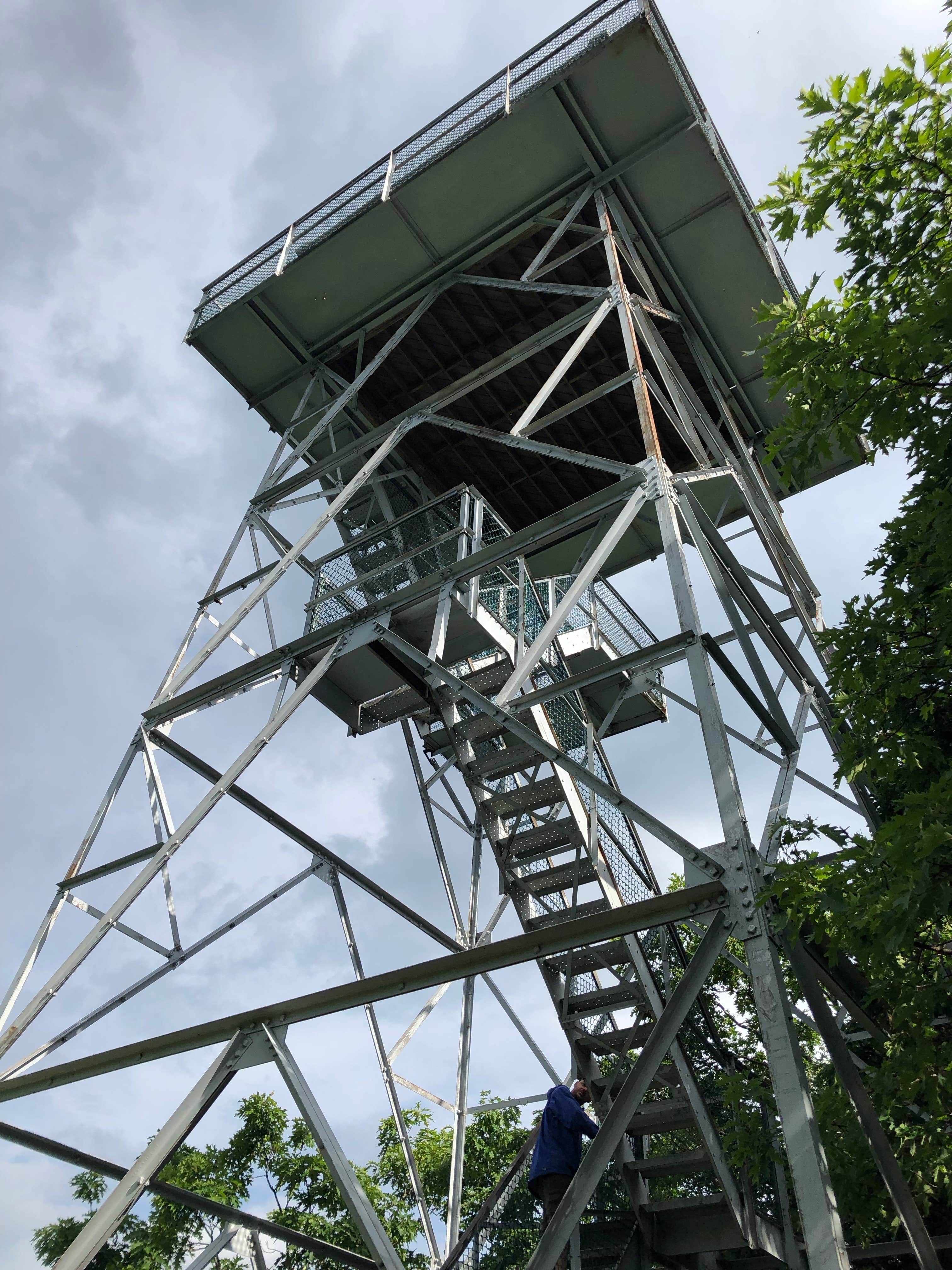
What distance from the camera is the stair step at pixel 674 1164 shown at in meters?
8.45

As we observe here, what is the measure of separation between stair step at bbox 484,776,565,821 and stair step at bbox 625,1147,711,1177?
3400 millimetres

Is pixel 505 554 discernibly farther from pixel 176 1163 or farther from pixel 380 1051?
pixel 176 1163

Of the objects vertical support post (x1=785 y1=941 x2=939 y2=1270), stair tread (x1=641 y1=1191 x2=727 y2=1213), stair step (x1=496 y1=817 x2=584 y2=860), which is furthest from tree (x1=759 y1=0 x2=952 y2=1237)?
stair step (x1=496 y1=817 x2=584 y2=860)

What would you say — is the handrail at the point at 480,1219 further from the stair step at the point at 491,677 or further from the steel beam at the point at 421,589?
the steel beam at the point at 421,589

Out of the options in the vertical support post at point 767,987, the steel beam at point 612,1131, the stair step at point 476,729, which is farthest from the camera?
the stair step at point 476,729

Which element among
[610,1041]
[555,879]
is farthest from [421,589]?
[610,1041]

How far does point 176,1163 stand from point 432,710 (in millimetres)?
13701

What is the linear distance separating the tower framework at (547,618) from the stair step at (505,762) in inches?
1.7

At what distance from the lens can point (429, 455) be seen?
52.9 feet

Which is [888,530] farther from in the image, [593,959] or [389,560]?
[389,560]

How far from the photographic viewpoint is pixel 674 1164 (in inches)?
336

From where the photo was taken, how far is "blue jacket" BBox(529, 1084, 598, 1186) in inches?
333

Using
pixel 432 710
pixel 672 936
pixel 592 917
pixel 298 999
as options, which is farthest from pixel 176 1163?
pixel 592 917

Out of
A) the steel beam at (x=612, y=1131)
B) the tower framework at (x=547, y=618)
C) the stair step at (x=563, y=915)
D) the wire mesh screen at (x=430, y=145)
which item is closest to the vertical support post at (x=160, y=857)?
the tower framework at (x=547, y=618)
